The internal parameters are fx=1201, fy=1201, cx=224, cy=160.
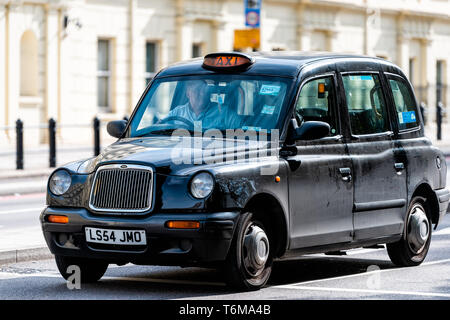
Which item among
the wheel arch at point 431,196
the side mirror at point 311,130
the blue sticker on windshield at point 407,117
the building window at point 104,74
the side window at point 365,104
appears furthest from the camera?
the building window at point 104,74

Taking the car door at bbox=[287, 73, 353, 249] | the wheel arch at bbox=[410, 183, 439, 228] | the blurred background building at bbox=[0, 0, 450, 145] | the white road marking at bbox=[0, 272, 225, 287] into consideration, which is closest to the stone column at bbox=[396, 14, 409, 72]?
the blurred background building at bbox=[0, 0, 450, 145]

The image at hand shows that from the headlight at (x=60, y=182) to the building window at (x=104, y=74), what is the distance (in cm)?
2385

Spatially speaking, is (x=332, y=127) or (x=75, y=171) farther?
(x=332, y=127)

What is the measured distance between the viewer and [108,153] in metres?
8.97

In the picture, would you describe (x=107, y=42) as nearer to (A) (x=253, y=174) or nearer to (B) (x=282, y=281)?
(B) (x=282, y=281)

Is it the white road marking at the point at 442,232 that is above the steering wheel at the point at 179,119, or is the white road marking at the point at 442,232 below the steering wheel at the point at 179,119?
below

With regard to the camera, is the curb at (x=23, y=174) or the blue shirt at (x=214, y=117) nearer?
the blue shirt at (x=214, y=117)

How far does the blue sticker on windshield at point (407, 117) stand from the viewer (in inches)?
419

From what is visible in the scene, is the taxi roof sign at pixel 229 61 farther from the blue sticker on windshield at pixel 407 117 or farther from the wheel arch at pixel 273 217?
the blue sticker on windshield at pixel 407 117

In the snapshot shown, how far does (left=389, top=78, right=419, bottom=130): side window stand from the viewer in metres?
10.7

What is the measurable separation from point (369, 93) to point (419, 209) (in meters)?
1.17

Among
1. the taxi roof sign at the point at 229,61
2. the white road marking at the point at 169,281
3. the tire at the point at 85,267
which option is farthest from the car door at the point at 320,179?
the tire at the point at 85,267

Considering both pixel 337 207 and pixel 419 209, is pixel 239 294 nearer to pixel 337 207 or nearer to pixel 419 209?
pixel 337 207

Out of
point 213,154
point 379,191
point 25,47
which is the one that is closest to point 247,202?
point 213,154
